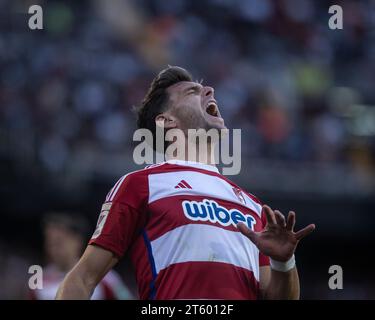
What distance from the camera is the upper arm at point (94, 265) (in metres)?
4.00

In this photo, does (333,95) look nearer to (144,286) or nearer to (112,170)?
(112,170)

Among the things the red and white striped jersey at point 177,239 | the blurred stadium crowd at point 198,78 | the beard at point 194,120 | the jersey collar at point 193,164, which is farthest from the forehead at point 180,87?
the blurred stadium crowd at point 198,78

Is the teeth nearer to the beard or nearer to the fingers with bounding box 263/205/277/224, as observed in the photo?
the beard

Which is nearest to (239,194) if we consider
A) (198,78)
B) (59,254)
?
(59,254)

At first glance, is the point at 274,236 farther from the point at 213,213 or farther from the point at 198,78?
the point at 198,78

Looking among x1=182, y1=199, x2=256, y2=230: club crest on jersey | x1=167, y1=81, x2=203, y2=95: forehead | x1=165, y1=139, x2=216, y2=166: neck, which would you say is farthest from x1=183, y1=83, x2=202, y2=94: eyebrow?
x1=182, y1=199, x2=256, y2=230: club crest on jersey

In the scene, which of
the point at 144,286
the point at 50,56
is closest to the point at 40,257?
the point at 50,56

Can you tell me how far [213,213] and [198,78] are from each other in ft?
27.9

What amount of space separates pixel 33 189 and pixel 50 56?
2.44 m

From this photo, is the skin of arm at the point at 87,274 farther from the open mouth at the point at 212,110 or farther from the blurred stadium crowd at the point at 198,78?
the blurred stadium crowd at the point at 198,78

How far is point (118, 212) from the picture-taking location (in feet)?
13.5

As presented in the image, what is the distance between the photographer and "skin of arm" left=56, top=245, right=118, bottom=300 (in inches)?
156

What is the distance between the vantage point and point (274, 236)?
3982mm

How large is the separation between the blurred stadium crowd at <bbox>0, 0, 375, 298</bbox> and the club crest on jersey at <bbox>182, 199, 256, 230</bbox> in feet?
23.6
